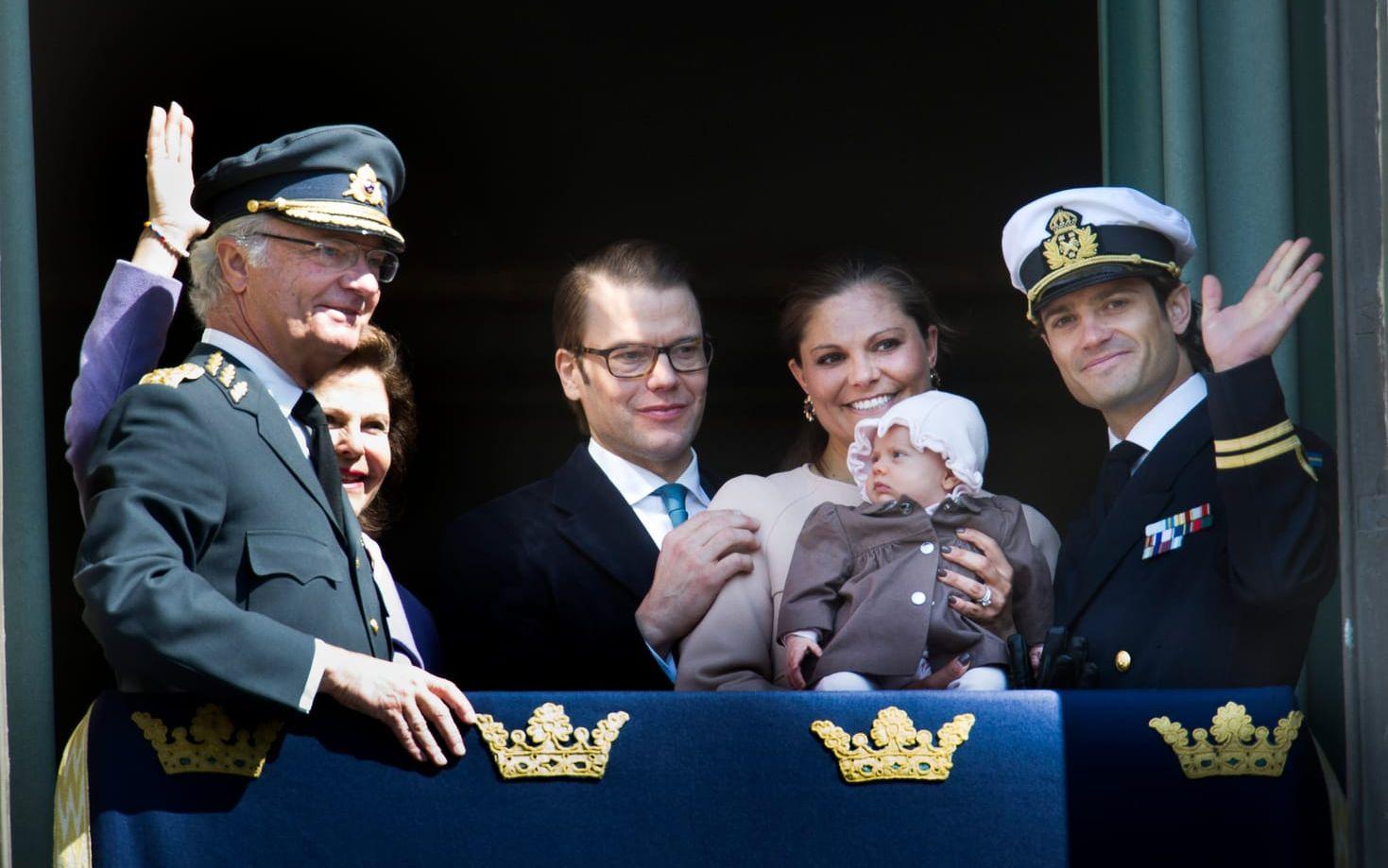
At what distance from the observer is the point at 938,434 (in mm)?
4801

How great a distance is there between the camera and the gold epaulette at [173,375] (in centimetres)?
452

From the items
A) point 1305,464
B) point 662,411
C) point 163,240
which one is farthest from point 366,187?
point 1305,464

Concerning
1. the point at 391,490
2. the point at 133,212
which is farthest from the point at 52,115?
the point at 391,490

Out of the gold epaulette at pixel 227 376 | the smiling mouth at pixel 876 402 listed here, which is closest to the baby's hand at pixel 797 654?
the smiling mouth at pixel 876 402

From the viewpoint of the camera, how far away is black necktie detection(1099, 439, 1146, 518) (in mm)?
4996

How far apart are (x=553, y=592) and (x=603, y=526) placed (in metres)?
0.22

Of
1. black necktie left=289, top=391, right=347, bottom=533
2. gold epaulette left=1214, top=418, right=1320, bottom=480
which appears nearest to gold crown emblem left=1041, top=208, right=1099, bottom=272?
gold epaulette left=1214, top=418, right=1320, bottom=480

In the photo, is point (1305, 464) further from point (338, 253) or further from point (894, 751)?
point (338, 253)

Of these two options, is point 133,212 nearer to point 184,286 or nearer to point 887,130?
point 184,286

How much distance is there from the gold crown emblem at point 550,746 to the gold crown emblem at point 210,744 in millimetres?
436

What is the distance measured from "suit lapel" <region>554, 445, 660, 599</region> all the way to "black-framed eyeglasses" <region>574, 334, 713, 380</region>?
25cm

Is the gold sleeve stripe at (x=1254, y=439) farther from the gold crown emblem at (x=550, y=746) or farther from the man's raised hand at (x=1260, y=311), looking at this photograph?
the gold crown emblem at (x=550, y=746)

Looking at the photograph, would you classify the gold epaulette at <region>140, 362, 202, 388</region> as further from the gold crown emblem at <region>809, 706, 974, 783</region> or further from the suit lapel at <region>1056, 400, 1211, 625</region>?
the suit lapel at <region>1056, 400, 1211, 625</region>

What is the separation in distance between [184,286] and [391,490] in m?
0.79
